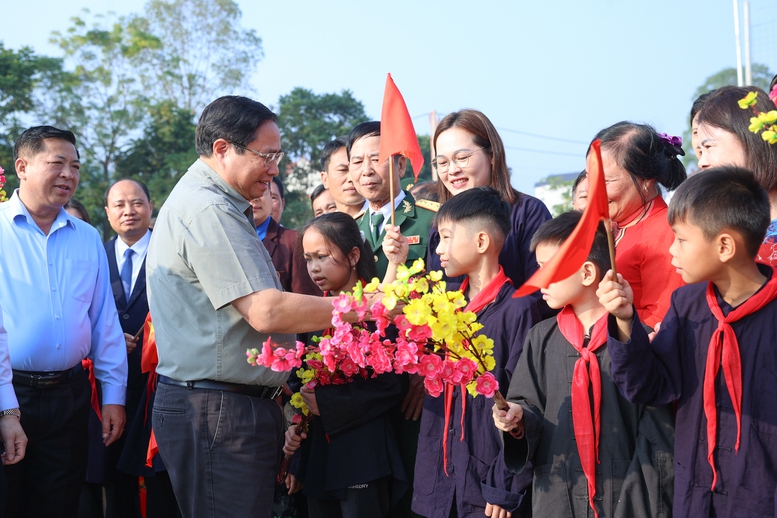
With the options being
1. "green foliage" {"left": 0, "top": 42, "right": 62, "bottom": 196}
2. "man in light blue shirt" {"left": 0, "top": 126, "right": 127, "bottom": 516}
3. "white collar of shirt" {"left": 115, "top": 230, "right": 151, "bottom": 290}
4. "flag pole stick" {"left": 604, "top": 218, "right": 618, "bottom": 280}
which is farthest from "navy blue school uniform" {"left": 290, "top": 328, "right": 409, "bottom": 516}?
"green foliage" {"left": 0, "top": 42, "right": 62, "bottom": 196}

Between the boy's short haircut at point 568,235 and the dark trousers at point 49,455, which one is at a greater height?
the boy's short haircut at point 568,235

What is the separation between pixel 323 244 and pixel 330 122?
63.9ft

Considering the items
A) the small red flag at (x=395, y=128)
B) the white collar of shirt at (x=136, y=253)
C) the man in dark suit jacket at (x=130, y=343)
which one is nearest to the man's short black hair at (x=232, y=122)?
the small red flag at (x=395, y=128)

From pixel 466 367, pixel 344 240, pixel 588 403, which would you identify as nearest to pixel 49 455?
pixel 344 240

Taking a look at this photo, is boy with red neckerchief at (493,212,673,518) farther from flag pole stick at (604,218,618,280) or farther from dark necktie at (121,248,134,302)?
dark necktie at (121,248,134,302)

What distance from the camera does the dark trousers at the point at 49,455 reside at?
A: 387 centimetres

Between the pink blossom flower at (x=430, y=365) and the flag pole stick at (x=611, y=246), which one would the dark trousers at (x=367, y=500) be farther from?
the flag pole stick at (x=611, y=246)

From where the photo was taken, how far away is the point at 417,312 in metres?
2.40

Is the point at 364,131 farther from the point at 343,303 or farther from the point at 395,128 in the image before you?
the point at 343,303

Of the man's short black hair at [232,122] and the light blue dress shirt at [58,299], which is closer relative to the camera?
the man's short black hair at [232,122]

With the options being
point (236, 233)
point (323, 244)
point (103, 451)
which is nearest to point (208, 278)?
point (236, 233)

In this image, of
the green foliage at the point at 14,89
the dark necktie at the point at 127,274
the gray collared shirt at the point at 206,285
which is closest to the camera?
the gray collared shirt at the point at 206,285

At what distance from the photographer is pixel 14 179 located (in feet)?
55.3

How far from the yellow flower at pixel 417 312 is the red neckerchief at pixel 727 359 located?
3.13 feet
